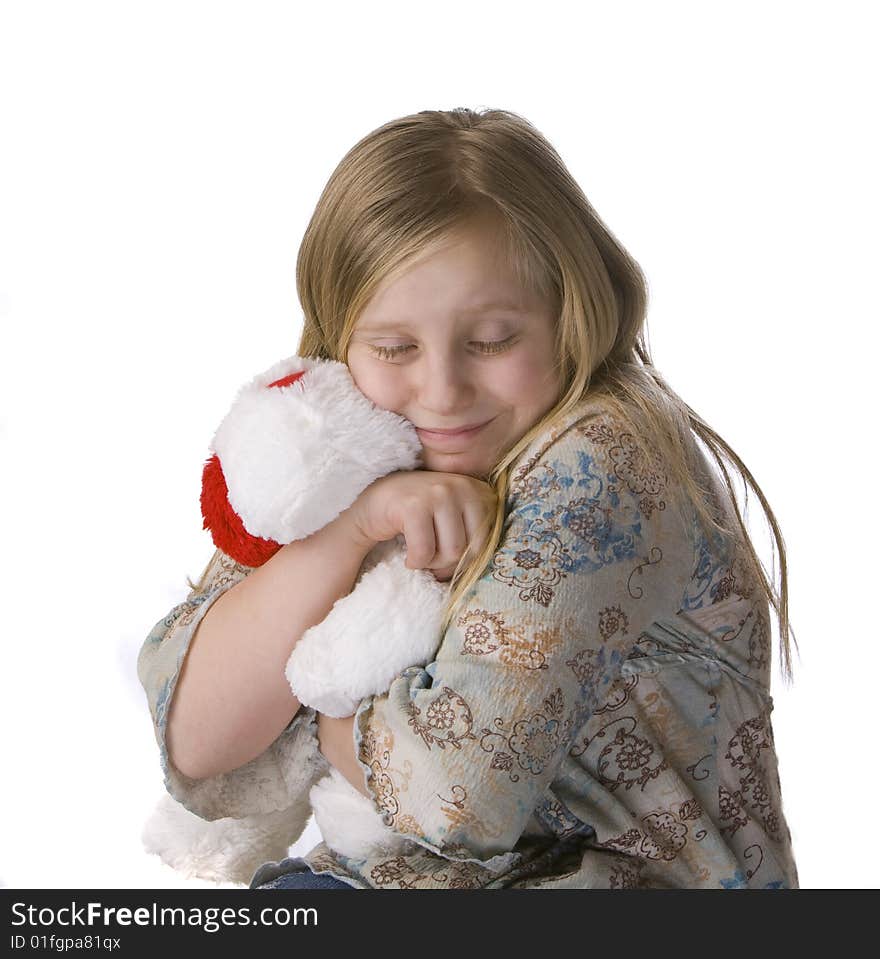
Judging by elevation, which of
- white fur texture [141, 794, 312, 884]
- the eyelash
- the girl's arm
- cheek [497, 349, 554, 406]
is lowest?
white fur texture [141, 794, 312, 884]

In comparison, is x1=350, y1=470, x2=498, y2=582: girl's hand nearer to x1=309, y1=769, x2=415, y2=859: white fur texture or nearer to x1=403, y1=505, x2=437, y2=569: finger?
x1=403, y1=505, x2=437, y2=569: finger

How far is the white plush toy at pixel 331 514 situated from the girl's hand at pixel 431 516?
17 millimetres

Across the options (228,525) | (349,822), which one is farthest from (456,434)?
(349,822)

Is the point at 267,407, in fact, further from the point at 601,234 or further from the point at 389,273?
the point at 601,234

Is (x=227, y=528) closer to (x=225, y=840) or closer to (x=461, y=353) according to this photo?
(x=461, y=353)

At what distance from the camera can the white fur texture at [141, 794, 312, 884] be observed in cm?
142

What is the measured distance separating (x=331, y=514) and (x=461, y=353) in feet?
0.59

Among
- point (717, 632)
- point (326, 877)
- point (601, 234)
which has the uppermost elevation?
point (601, 234)

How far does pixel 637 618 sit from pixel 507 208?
369mm

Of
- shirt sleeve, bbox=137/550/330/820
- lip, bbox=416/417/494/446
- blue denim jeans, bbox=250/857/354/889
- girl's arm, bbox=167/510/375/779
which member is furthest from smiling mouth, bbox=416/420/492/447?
blue denim jeans, bbox=250/857/354/889

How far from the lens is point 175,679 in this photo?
4.22ft

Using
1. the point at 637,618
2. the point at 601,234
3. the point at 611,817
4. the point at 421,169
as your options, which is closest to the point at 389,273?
the point at 421,169

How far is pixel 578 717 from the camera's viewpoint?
1074mm
